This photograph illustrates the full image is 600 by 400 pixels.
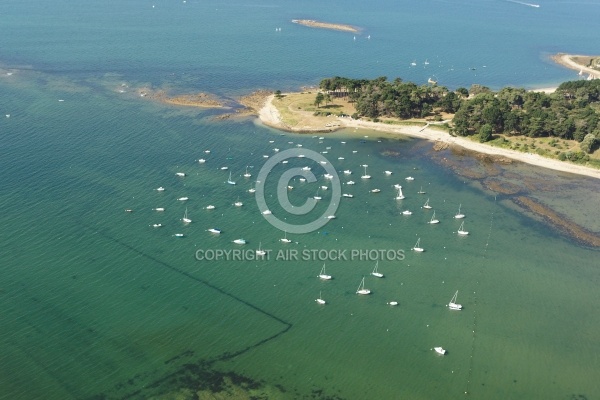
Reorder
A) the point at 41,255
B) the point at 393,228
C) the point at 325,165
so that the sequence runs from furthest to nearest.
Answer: the point at 325,165
the point at 393,228
the point at 41,255

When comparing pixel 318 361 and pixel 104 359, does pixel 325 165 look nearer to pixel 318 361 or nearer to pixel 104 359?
pixel 318 361

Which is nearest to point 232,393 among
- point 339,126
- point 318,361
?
point 318,361

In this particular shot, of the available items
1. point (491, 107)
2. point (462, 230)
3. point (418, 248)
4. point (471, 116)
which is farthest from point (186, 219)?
point (491, 107)

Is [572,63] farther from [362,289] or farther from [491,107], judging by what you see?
[362,289]

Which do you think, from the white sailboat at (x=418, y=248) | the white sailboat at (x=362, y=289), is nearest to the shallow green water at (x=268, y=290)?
the white sailboat at (x=362, y=289)

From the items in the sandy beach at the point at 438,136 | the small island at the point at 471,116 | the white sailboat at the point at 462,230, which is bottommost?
the white sailboat at the point at 462,230

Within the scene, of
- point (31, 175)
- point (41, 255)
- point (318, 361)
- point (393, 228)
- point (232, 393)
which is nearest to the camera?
point (232, 393)

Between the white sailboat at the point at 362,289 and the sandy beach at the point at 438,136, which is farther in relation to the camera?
the sandy beach at the point at 438,136

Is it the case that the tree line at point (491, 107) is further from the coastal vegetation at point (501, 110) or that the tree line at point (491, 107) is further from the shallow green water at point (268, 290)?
the shallow green water at point (268, 290)
